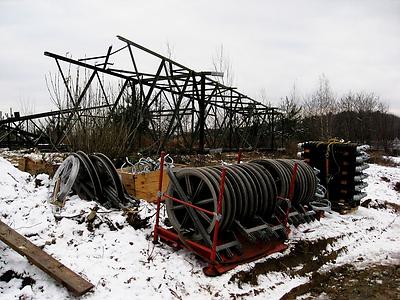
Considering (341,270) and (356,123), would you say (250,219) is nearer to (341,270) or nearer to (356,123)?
(341,270)

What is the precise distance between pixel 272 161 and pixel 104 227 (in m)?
3.10

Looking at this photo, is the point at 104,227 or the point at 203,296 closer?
the point at 203,296

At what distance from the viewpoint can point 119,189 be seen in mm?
5977

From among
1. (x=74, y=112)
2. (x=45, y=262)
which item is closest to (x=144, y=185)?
(x=74, y=112)

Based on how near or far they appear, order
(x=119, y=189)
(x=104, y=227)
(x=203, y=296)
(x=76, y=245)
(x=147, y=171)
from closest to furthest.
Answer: (x=203, y=296) < (x=76, y=245) < (x=104, y=227) < (x=119, y=189) < (x=147, y=171)

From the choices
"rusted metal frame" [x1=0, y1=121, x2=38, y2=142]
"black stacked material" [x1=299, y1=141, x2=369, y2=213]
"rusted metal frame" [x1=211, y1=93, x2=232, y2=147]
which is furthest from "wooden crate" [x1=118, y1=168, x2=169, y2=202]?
"rusted metal frame" [x1=211, y1=93, x2=232, y2=147]

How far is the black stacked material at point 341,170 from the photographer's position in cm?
845

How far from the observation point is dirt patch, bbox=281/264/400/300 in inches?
173

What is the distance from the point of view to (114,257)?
449 centimetres

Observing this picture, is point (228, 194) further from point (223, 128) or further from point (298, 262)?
point (223, 128)

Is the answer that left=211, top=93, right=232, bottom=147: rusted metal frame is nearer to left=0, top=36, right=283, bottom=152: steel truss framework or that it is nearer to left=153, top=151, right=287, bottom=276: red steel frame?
left=0, top=36, right=283, bottom=152: steel truss framework

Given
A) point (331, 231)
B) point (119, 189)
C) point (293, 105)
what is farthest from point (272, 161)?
point (293, 105)

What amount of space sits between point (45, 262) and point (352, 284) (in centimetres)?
389

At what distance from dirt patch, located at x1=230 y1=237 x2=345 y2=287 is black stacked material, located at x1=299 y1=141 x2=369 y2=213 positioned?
8.11 feet
